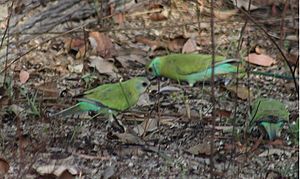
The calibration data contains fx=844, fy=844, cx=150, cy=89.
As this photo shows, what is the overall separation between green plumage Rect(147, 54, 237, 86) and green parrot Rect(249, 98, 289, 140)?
0.60m

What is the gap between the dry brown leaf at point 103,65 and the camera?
13.9 ft

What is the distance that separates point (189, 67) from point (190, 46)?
0.78 metres

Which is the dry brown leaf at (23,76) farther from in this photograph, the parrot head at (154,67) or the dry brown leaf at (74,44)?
the parrot head at (154,67)

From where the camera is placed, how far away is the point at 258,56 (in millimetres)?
4375

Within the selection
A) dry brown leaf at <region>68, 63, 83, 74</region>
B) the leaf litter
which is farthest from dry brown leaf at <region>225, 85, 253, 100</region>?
dry brown leaf at <region>68, 63, 83, 74</region>

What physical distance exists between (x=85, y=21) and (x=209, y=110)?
1.44m

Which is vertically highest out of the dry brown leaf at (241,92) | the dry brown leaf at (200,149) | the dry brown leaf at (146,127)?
the dry brown leaf at (200,149)

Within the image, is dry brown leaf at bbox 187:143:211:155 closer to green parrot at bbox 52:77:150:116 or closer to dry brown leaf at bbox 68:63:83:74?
green parrot at bbox 52:77:150:116

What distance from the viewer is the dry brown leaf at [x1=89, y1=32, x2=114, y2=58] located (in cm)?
451

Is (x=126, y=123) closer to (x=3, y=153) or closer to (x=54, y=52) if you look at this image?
(x=3, y=153)

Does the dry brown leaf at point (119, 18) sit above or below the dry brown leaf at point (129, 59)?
below

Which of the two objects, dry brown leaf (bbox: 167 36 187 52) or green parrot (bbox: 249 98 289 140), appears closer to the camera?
green parrot (bbox: 249 98 289 140)

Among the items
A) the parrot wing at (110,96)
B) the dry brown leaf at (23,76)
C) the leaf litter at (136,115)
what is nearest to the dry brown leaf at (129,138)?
the leaf litter at (136,115)

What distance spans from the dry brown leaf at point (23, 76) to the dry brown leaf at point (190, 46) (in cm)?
89
